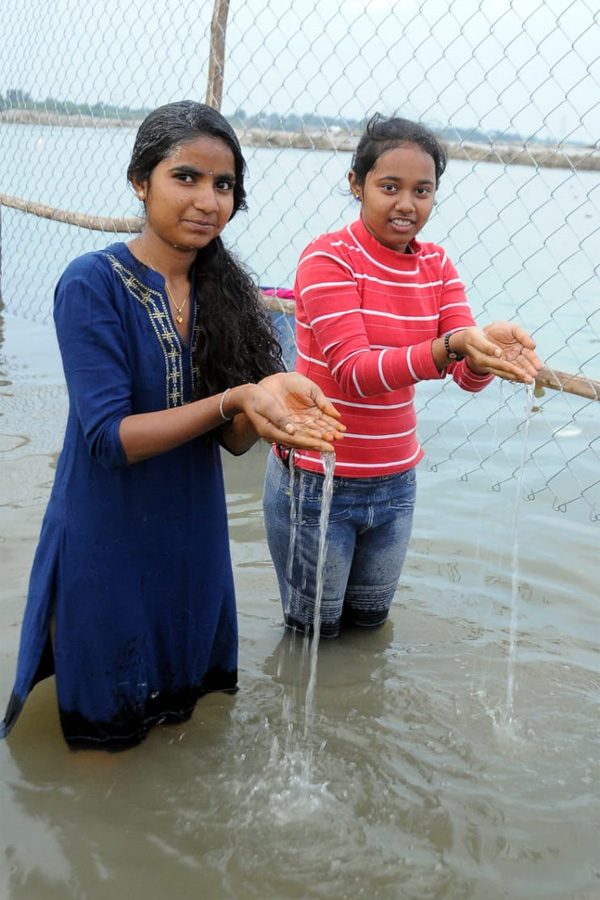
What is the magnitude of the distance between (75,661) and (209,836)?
54 centimetres

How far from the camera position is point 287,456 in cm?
256

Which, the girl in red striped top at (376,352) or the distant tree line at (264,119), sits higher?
the distant tree line at (264,119)

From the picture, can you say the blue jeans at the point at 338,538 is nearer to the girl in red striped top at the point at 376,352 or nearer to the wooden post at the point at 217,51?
the girl in red striped top at the point at 376,352

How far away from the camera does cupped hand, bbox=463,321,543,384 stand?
→ 2.31 m

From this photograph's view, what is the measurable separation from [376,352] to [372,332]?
0.15 meters

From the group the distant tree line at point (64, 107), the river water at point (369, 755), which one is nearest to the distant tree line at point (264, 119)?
the distant tree line at point (64, 107)

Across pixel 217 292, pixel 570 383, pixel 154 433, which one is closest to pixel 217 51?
pixel 570 383

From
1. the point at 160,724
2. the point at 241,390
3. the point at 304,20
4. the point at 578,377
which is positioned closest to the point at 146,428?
the point at 241,390

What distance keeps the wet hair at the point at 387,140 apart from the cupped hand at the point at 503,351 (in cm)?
50

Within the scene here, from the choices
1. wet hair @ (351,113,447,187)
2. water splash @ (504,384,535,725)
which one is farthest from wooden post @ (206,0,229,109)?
water splash @ (504,384,535,725)

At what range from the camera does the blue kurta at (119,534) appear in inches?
77.6

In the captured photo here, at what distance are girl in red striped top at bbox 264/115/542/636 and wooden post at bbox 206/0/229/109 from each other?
2184 millimetres

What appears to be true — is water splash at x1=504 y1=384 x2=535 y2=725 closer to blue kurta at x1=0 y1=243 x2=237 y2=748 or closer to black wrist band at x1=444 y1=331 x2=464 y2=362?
black wrist band at x1=444 y1=331 x2=464 y2=362

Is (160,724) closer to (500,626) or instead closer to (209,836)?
(209,836)
